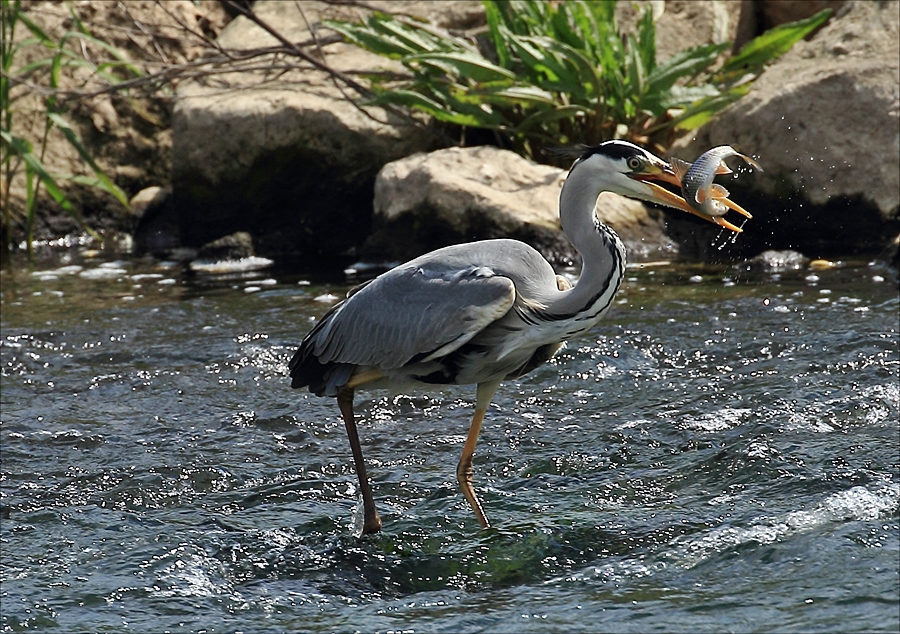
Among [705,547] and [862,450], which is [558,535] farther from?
[862,450]

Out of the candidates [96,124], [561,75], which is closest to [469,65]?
[561,75]

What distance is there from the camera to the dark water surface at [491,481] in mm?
3600

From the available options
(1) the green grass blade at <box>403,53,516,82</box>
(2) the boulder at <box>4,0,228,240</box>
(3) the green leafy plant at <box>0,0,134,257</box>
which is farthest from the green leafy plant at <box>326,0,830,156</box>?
(2) the boulder at <box>4,0,228,240</box>

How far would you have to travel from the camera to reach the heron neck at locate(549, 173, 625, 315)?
4031 mm

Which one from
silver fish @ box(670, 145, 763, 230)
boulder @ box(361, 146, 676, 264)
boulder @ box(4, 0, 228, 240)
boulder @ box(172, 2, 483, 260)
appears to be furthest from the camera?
boulder @ box(4, 0, 228, 240)

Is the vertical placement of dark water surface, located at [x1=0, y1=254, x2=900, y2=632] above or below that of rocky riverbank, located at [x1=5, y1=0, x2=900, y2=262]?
below

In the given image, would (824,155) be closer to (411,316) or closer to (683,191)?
(683,191)

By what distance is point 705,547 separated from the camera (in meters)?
3.83

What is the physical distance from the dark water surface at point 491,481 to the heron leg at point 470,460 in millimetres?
74

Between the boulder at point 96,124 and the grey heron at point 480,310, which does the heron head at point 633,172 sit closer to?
the grey heron at point 480,310

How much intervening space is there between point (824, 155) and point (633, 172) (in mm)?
4436

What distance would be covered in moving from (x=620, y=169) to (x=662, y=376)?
6.18 feet

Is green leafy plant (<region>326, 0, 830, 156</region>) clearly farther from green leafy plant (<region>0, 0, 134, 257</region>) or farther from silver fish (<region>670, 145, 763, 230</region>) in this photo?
silver fish (<region>670, 145, 763, 230</region>)

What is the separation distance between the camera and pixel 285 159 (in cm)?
923
